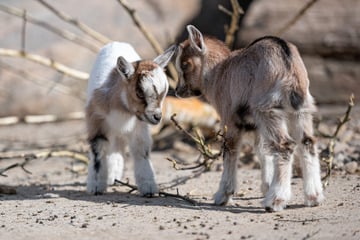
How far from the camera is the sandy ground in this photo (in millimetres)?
5496

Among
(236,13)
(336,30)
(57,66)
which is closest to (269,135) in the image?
(236,13)

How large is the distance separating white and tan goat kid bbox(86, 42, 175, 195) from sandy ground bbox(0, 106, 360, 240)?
0.25 m

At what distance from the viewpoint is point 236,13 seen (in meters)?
9.93

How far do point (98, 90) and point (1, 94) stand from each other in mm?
6514

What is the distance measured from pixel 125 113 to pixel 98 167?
0.70 meters

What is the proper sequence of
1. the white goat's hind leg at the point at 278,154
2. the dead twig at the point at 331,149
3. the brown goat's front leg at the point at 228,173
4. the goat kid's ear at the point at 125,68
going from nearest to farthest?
1. the white goat's hind leg at the point at 278,154
2. the brown goat's front leg at the point at 228,173
3. the goat kid's ear at the point at 125,68
4. the dead twig at the point at 331,149

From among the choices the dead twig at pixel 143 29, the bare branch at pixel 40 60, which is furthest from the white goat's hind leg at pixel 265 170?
the bare branch at pixel 40 60

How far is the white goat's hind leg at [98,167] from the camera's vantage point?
764cm

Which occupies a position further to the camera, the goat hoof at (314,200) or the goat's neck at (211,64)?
the goat's neck at (211,64)

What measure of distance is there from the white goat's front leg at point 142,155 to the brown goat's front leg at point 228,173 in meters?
0.98

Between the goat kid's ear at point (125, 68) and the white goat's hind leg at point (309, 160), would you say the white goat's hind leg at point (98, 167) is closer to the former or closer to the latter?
the goat kid's ear at point (125, 68)

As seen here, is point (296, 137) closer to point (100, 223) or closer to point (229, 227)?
point (229, 227)

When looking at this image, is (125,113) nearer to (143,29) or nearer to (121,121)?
(121,121)

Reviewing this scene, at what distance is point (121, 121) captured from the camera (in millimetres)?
7488
